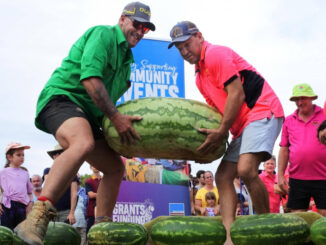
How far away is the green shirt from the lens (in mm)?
3816

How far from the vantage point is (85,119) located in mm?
3770

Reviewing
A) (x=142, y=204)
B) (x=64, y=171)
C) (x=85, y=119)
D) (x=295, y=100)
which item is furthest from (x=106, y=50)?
(x=142, y=204)

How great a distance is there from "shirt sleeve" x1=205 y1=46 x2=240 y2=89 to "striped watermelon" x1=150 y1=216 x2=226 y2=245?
1.28m

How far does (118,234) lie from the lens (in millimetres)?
3492

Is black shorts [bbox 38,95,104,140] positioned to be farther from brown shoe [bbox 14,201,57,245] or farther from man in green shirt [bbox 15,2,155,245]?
brown shoe [bbox 14,201,57,245]

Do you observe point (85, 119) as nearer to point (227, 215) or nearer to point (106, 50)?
point (106, 50)

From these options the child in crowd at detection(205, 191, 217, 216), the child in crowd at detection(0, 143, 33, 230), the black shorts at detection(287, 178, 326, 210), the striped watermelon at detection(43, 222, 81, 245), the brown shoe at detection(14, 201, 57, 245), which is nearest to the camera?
the brown shoe at detection(14, 201, 57, 245)

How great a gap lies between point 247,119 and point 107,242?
1.71 m

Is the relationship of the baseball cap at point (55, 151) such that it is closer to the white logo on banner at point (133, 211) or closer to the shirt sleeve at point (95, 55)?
the white logo on banner at point (133, 211)

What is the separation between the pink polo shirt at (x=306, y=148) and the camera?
612cm

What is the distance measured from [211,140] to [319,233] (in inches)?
44.2

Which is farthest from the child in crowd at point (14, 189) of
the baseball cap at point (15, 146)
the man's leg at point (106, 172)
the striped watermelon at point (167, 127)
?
the striped watermelon at point (167, 127)

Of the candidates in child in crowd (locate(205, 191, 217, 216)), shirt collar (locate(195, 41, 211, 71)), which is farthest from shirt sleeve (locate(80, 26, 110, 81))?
child in crowd (locate(205, 191, 217, 216))

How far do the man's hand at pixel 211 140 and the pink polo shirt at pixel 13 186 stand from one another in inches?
196
